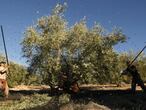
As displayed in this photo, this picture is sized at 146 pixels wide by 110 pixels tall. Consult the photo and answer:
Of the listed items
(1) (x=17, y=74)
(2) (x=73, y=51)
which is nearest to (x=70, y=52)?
(2) (x=73, y=51)

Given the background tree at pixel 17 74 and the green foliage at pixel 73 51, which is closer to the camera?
the green foliage at pixel 73 51

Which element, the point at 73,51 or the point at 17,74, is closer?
the point at 73,51

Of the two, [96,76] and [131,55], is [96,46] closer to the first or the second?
[96,76]

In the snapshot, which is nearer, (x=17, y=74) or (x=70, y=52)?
(x=70, y=52)

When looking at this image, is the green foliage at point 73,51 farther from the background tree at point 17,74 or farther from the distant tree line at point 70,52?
the background tree at point 17,74

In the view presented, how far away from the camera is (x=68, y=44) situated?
4041cm

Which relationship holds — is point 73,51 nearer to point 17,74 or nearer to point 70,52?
point 70,52

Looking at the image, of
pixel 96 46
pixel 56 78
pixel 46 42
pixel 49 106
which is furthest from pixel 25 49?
pixel 49 106

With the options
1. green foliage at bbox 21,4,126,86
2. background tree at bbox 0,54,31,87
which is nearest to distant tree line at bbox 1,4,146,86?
green foliage at bbox 21,4,126,86

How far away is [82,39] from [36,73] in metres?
6.19

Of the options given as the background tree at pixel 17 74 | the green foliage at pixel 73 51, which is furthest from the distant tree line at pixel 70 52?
the background tree at pixel 17 74

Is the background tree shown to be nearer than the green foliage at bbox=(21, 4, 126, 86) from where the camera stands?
No

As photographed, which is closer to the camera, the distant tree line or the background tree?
the distant tree line

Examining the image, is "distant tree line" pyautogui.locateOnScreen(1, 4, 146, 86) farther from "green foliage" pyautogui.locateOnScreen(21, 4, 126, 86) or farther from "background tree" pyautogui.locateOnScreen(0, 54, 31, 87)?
"background tree" pyautogui.locateOnScreen(0, 54, 31, 87)
